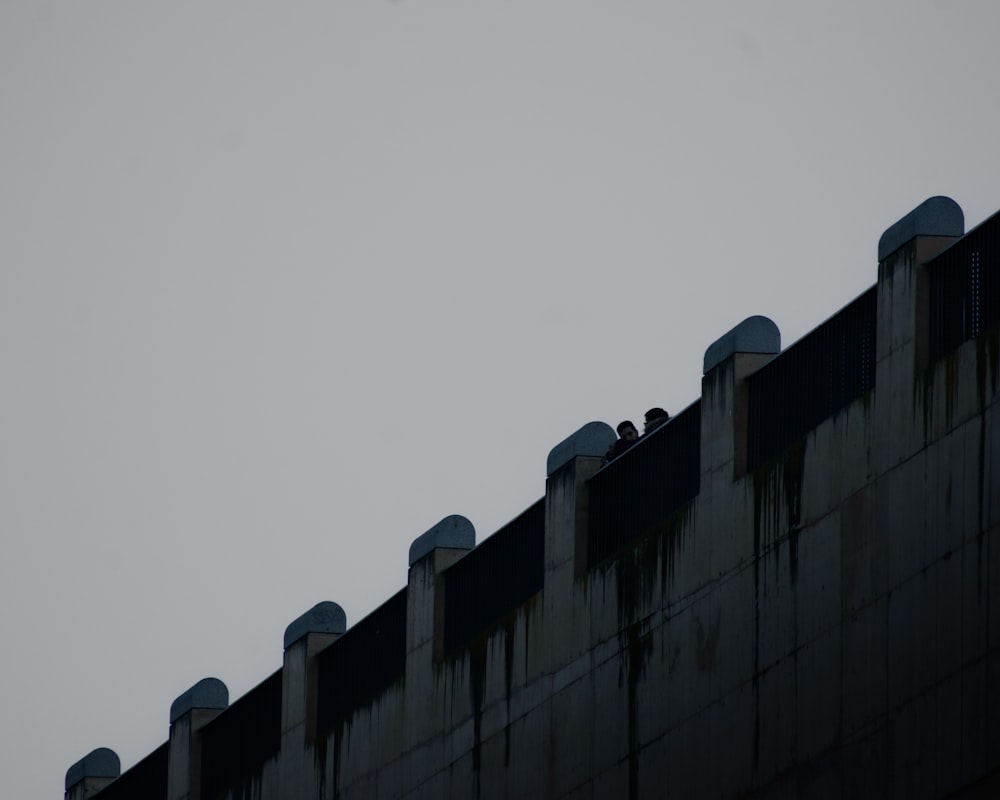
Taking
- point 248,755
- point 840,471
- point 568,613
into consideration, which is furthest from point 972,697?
point 248,755

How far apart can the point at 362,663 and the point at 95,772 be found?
496 inches

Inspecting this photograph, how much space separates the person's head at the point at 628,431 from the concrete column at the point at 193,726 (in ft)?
43.3

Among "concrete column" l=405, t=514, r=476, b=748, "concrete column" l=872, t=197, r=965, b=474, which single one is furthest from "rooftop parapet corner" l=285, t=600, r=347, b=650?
"concrete column" l=872, t=197, r=965, b=474

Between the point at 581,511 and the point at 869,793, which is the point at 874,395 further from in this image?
the point at 581,511

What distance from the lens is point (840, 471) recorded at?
2167 cm

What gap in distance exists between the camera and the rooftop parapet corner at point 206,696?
123 ft

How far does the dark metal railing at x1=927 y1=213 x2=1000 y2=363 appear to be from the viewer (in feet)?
64.9

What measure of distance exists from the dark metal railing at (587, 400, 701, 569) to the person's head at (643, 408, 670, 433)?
0.25m

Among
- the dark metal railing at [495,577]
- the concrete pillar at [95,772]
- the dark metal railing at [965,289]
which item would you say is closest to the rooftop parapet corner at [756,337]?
the dark metal railing at [965,289]

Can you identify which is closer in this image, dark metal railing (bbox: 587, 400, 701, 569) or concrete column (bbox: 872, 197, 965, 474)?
concrete column (bbox: 872, 197, 965, 474)

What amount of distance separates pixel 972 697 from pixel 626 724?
6781 mm

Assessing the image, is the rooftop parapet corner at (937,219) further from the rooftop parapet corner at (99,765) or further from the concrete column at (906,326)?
the rooftop parapet corner at (99,765)

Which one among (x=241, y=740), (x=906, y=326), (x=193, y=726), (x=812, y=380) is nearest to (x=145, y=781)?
(x=193, y=726)

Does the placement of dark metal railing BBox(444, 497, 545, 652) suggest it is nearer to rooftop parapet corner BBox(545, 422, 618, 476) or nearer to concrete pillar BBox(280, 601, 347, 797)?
rooftop parapet corner BBox(545, 422, 618, 476)
